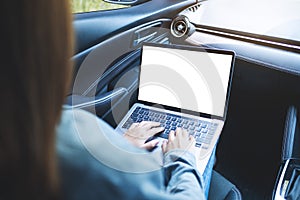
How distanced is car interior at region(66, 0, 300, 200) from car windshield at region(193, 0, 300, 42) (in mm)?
11

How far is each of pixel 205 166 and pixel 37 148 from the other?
0.62 metres

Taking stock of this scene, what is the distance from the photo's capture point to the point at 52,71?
58 centimetres

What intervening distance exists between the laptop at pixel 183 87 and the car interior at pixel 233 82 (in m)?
0.08

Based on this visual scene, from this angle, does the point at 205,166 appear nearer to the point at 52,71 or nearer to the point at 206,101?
the point at 206,101

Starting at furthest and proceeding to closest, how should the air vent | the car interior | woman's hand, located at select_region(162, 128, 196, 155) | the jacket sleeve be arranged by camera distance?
the air vent
the car interior
woman's hand, located at select_region(162, 128, 196, 155)
the jacket sleeve

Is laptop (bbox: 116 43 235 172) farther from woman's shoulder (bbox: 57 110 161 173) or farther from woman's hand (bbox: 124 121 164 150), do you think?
woman's shoulder (bbox: 57 110 161 173)

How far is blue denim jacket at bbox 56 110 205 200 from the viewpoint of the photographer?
663 mm

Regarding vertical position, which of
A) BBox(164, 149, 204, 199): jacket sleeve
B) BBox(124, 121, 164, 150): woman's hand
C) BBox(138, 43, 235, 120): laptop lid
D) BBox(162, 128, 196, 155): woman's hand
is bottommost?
BBox(124, 121, 164, 150): woman's hand

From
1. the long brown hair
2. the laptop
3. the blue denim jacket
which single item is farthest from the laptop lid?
the long brown hair

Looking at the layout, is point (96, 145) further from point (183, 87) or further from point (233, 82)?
point (233, 82)

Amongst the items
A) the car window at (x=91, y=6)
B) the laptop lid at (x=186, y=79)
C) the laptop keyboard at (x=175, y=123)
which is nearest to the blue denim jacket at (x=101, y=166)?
the laptop keyboard at (x=175, y=123)

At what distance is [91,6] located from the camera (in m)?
1.53

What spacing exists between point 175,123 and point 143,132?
13 centimetres

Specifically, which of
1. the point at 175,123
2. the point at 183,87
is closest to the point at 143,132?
the point at 175,123
